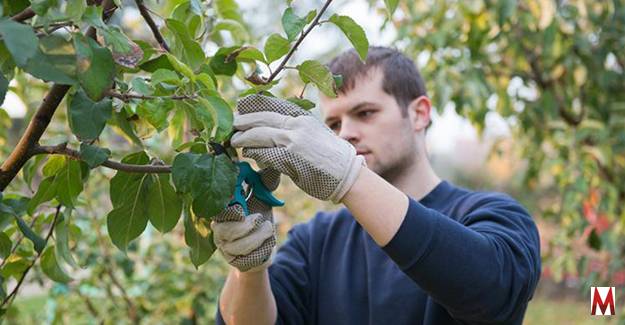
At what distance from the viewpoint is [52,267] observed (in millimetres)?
1313

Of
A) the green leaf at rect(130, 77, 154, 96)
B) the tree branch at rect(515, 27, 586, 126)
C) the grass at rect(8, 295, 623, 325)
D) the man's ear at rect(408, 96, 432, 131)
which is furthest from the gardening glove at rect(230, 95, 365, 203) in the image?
the grass at rect(8, 295, 623, 325)

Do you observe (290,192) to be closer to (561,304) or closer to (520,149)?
(520,149)

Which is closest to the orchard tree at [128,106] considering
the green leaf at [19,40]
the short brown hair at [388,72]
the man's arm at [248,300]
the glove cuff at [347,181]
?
the green leaf at [19,40]

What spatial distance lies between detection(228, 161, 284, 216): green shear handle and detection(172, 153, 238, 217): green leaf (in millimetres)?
155

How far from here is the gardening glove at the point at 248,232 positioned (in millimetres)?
1269

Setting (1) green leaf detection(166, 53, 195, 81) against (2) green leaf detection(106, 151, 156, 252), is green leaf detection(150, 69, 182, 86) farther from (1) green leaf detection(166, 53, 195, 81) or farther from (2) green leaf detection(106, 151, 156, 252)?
(2) green leaf detection(106, 151, 156, 252)

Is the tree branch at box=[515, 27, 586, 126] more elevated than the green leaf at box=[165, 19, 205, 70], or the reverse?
the green leaf at box=[165, 19, 205, 70]

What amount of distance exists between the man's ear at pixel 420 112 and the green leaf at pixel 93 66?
1.19 metres

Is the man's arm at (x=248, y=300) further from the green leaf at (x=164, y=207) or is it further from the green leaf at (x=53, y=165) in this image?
the green leaf at (x=53, y=165)

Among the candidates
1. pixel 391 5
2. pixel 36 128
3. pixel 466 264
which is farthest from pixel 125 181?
pixel 466 264

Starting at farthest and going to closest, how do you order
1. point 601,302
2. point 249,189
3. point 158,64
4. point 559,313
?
point 559,313, point 601,302, point 249,189, point 158,64

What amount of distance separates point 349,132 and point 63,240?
0.79m

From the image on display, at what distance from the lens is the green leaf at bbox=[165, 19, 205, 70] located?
1.14 metres

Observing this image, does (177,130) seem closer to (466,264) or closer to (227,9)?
(227,9)
